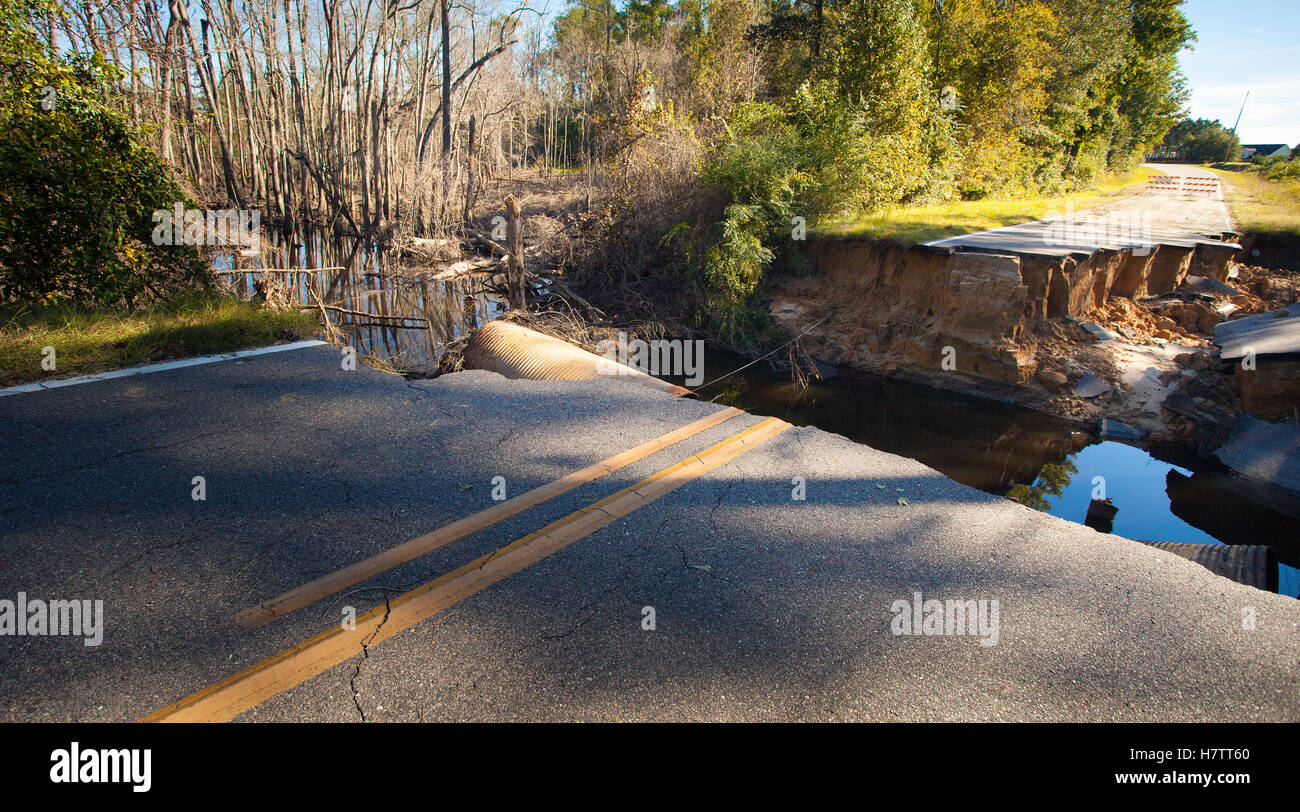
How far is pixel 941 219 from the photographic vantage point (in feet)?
50.8

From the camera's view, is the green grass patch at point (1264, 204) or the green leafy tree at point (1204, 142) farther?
the green leafy tree at point (1204, 142)

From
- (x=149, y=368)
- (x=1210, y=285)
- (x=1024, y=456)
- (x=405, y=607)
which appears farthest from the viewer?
(x=1210, y=285)

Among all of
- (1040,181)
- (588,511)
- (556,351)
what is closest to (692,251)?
(556,351)

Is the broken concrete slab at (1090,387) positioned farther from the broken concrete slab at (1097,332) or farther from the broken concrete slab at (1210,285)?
the broken concrete slab at (1210,285)

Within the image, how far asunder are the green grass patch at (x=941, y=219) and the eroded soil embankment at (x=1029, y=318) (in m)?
0.35

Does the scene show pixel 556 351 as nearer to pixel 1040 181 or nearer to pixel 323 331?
pixel 323 331

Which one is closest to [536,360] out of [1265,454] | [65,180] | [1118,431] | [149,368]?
[149,368]

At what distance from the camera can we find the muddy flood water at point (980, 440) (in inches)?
331

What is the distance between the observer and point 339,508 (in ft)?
14.3

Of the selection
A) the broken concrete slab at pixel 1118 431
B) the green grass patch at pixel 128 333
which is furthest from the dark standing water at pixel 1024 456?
the green grass patch at pixel 128 333

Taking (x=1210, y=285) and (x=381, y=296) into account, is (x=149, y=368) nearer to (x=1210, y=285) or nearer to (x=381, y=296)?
(x=381, y=296)

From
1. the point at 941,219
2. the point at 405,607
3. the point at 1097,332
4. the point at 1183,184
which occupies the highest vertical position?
the point at 1183,184

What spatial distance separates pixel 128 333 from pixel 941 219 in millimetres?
16307
